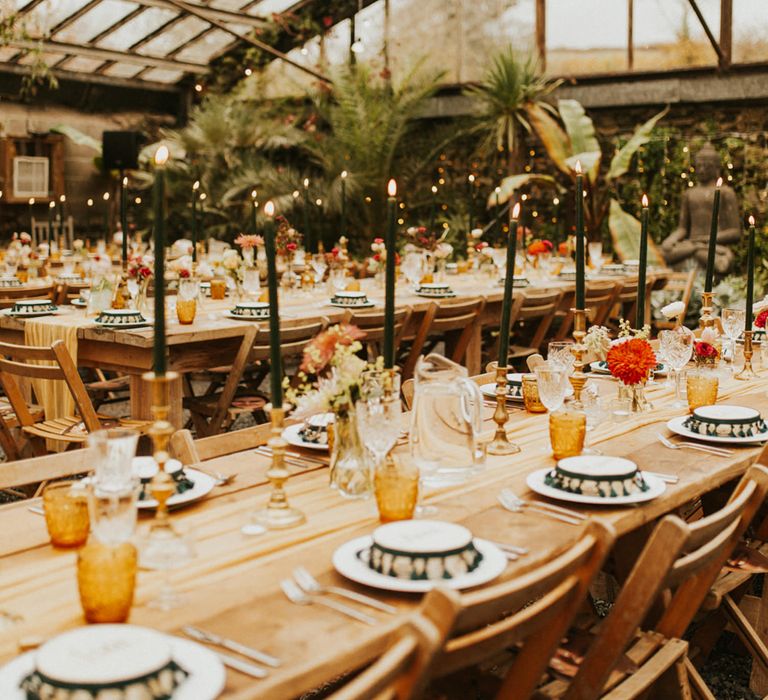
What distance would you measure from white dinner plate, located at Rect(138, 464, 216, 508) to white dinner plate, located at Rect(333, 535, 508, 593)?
0.41 metres

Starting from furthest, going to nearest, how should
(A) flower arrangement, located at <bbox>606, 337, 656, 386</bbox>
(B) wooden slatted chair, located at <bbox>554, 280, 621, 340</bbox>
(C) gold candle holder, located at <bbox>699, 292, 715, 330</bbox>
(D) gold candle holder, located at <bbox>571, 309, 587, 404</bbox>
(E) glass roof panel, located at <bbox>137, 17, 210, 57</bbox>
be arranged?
(E) glass roof panel, located at <bbox>137, 17, 210, 57</bbox> < (B) wooden slatted chair, located at <bbox>554, 280, 621, 340</bbox> < (C) gold candle holder, located at <bbox>699, 292, 715, 330</bbox> < (A) flower arrangement, located at <bbox>606, 337, 656, 386</bbox> < (D) gold candle holder, located at <bbox>571, 309, 587, 404</bbox>

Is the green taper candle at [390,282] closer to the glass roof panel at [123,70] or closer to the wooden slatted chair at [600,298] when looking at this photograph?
the wooden slatted chair at [600,298]

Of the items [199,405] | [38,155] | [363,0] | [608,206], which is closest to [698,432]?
[199,405]

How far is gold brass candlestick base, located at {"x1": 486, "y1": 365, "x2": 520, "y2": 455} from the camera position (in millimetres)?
2445

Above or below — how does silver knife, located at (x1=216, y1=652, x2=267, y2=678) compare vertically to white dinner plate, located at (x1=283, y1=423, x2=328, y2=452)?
below

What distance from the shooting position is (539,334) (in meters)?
6.23

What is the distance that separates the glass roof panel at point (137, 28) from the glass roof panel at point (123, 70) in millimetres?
543

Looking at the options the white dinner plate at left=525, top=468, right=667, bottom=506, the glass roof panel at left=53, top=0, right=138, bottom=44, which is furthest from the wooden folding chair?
the glass roof panel at left=53, top=0, right=138, bottom=44

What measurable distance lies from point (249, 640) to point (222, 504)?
0.67 meters

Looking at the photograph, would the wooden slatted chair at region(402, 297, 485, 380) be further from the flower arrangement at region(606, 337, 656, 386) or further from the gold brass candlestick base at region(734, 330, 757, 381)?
the flower arrangement at region(606, 337, 656, 386)

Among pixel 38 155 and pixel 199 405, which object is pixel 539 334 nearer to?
pixel 199 405

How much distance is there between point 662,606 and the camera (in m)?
2.24

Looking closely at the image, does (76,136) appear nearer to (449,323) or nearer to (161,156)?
(449,323)

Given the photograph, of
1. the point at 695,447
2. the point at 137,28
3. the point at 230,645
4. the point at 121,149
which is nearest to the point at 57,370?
the point at 695,447
